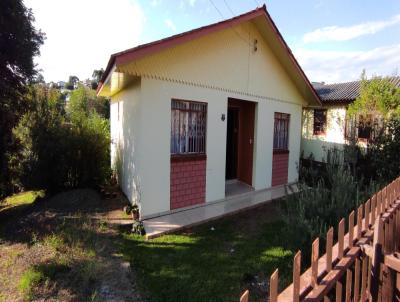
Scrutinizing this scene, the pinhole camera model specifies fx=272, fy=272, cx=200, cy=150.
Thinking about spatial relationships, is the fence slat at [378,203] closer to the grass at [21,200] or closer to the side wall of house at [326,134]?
the grass at [21,200]

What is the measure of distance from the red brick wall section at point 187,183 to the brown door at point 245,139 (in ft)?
8.75

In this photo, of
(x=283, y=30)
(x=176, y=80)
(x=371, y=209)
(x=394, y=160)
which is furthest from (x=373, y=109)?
(x=371, y=209)

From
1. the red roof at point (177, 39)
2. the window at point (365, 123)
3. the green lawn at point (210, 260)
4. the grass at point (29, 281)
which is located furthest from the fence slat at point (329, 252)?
the window at point (365, 123)

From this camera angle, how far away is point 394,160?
27.6 feet

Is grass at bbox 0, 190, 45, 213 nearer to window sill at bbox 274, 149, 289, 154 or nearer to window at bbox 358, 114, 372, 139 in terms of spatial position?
window sill at bbox 274, 149, 289, 154

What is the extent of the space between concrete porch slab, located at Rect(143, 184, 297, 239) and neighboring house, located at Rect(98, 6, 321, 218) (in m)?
0.25

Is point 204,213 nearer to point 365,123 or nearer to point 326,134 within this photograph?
point 365,123

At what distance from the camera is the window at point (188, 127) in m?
7.05

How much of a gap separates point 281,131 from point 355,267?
29.2 feet

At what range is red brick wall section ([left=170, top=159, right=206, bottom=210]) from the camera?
23.2 ft

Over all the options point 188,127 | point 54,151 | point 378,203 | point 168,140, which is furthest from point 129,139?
point 378,203

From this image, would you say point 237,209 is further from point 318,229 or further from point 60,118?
point 60,118

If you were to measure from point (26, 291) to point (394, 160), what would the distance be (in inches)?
384

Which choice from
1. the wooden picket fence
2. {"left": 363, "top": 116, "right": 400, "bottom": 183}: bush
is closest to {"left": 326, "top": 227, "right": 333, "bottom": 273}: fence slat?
the wooden picket fence
